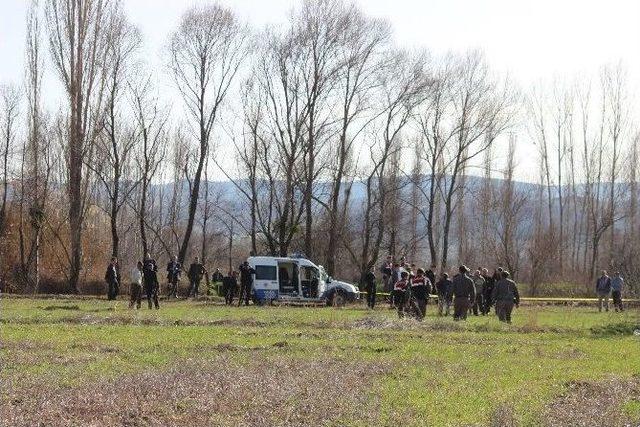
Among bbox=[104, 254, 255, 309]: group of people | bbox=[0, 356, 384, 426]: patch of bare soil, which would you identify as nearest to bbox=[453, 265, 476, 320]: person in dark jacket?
bbox=[104, 254, 255, 309]: group of people

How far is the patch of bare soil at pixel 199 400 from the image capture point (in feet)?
35.2

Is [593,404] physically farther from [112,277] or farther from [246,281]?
[112,277]

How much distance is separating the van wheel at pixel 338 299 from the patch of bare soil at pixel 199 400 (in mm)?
25691

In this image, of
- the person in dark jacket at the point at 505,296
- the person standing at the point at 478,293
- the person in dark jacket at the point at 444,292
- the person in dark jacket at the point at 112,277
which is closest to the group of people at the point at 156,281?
the person in dark jacket at the point at 112,277

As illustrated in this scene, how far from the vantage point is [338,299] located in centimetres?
4103

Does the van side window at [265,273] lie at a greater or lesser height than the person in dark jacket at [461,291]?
greater

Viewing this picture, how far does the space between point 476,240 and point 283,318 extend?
174 ft

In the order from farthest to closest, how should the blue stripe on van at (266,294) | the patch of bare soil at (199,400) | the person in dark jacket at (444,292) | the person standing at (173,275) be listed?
the person standing at (173,275)
the blue stripe on van at (266,294)
the person in dark jacket at (444,292)
the patch of bare soil at (199,400)

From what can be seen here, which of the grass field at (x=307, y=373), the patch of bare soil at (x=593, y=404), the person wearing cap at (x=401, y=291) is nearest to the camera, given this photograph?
the grass field at (x=307, y=373)

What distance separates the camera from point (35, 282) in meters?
47.8

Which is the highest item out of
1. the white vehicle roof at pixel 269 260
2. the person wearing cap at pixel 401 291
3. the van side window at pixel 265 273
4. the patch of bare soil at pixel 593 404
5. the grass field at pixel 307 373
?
the white vehicle roof at pixel 269 260

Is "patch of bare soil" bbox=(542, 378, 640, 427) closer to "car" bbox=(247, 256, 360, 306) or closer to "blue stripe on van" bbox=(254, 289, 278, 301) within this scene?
"blue stripe on van" bbox=(254, 289, 278, 301)

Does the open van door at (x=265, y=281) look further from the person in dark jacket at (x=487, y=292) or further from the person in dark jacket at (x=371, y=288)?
the person in dark jacket at (x=487, y=292)

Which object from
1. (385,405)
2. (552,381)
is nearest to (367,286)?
(552,381)
